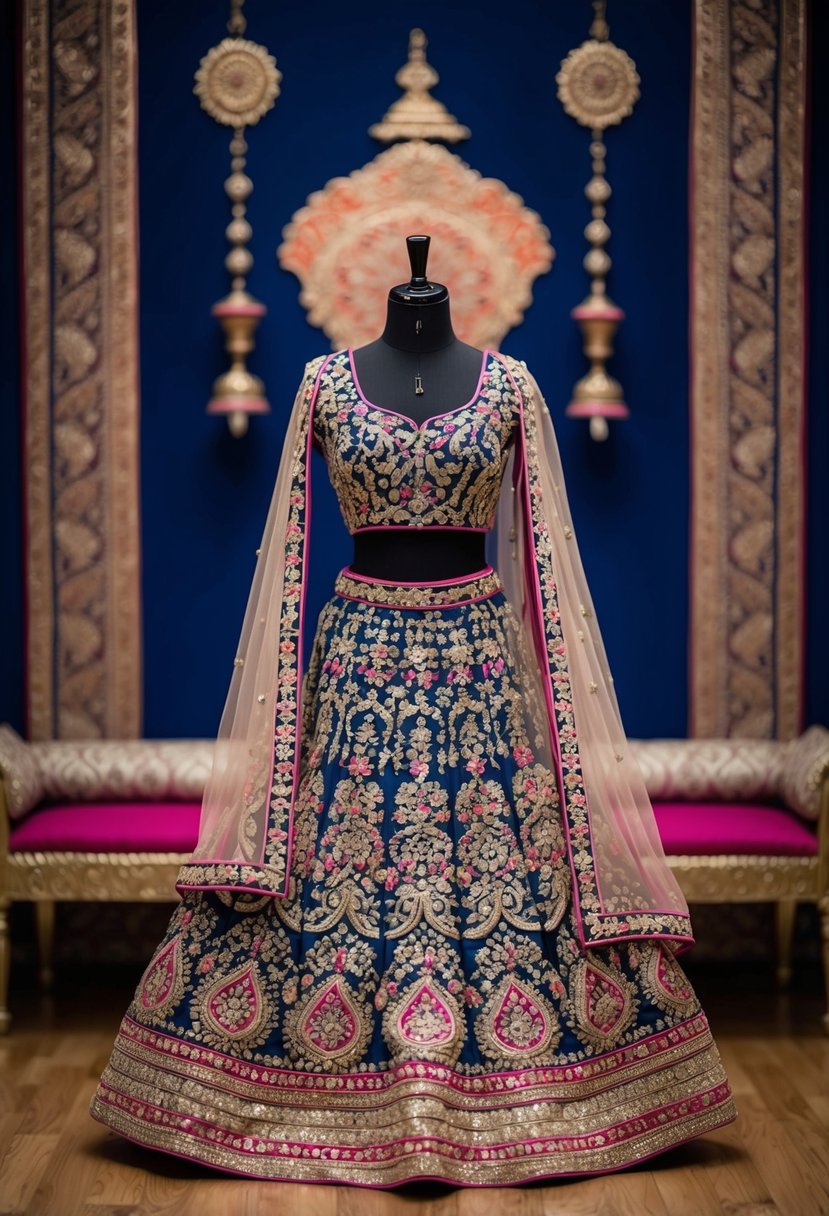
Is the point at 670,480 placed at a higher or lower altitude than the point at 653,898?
higher

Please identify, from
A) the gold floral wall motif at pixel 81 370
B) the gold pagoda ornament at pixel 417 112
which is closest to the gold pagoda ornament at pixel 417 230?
the gold pagoda ornament at pixel 417 112

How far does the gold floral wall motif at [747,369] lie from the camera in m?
4.35

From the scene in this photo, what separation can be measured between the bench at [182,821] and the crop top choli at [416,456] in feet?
3.75

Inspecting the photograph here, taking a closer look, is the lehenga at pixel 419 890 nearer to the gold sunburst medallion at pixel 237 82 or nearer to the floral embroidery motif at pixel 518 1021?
the floral embroidery motif at pixel 518 1021

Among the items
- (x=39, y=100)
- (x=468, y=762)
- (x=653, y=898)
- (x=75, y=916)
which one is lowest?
(x=75, y=916)

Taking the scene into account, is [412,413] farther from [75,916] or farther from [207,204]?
[75,916]

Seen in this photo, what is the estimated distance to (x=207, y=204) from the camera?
438cm

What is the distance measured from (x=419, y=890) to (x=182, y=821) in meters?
1.11

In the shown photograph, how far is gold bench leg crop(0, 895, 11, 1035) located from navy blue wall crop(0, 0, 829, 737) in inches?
29.2

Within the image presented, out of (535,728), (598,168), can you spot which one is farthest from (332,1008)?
(598,168)

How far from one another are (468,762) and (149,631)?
5.29 ft

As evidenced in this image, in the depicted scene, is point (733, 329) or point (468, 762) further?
point (733, 329)

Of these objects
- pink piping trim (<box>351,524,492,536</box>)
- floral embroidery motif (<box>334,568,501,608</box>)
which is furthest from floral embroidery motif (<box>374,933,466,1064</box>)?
pink piping trim (<box>351,524,492,536</box>)

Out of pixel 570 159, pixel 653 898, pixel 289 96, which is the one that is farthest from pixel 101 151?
Result: pixel 653 898
